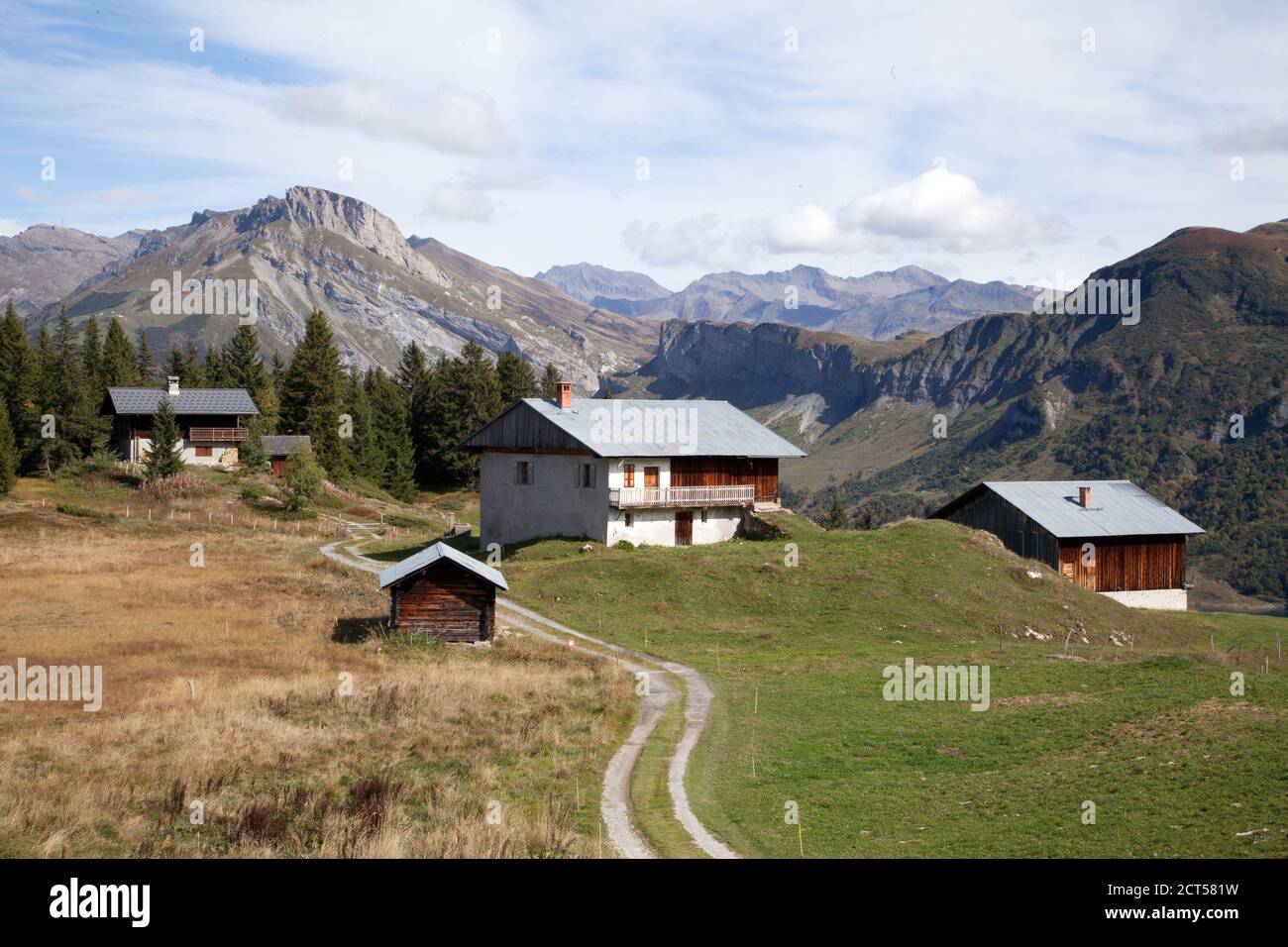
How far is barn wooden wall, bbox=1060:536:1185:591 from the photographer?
59125mm

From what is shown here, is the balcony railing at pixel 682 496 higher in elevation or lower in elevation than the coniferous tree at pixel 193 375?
lower

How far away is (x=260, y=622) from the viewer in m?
39.2

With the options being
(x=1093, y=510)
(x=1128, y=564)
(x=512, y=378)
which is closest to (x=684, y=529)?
(x=1093, y=510)

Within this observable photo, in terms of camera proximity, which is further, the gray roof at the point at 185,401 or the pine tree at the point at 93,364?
the pine tree at the point at 93,364

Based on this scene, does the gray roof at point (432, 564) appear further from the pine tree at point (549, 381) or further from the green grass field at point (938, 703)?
Result: the pine tree at point (549, 381)

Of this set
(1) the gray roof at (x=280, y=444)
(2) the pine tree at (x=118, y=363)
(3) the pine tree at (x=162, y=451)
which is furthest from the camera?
(2) the pine tree at (x=118, y=363)

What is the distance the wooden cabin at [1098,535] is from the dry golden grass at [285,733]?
35282mm

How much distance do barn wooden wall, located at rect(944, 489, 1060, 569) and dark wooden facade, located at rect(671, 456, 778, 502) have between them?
42.8ft

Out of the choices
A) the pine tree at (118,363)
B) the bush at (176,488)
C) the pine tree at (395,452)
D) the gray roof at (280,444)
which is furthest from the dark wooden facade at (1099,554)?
the pine tree at (118,363)

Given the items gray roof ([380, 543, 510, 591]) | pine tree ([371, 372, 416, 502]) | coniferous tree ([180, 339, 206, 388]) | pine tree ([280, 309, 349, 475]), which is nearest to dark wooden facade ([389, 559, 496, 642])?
gray roof ([380, 543, 510, 591])

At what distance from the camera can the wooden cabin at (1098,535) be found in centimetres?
5916

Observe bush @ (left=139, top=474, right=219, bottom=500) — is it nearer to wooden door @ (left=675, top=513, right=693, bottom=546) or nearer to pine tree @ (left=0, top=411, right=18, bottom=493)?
pine tree @ (left=0, top=411, right=18, bottom=493)
